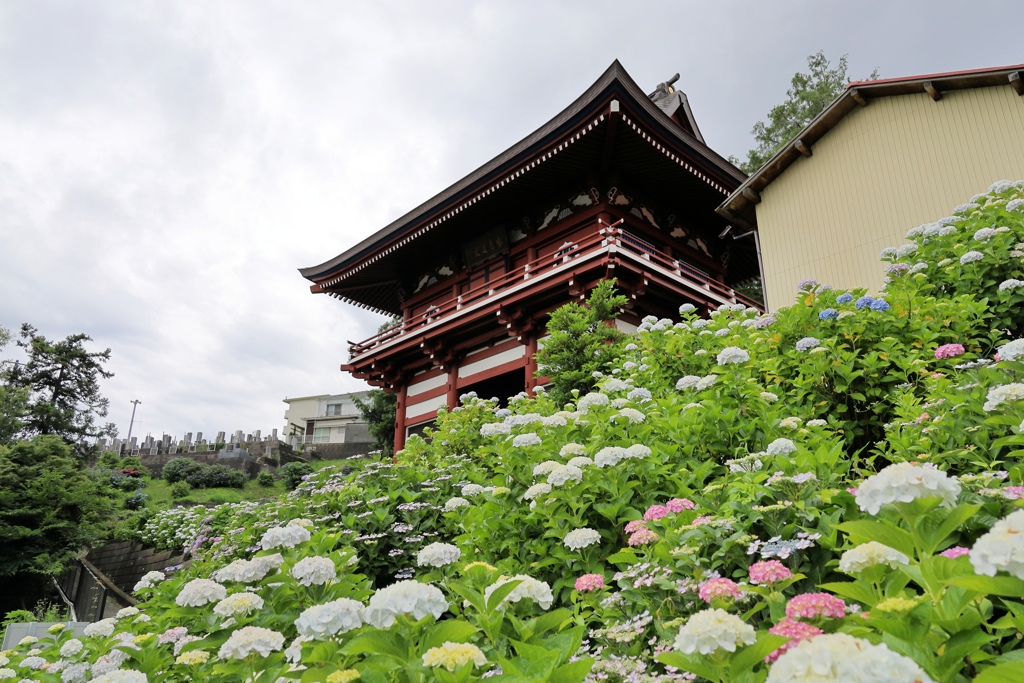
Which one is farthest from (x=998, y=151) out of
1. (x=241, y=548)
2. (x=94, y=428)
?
(x=94, y=428)

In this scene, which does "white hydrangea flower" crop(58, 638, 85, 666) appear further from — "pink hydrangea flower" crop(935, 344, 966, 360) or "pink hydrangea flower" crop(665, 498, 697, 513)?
"pink hydrangea flower" crop(935, 344, 966, 360)

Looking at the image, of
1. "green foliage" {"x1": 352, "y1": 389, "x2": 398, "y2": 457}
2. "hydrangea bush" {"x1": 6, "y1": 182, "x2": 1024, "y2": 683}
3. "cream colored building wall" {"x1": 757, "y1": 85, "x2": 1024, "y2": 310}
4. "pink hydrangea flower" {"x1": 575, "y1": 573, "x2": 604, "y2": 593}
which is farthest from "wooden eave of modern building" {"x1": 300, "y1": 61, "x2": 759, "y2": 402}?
"pink hydrangea flower" {"x1": 575, "y1": 573, "x2": 604, "y2": 593}

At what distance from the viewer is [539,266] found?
12047 mm

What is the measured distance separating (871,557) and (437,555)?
1.46 metres

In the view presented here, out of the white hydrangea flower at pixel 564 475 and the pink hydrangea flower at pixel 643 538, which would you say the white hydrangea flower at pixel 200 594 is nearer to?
the white hydrangea flower at pixel 564 475

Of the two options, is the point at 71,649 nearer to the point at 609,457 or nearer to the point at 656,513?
the point at 609,457

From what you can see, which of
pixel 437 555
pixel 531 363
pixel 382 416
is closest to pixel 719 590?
pixel 437 555

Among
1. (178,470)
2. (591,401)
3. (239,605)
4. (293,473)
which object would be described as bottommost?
(239,605)

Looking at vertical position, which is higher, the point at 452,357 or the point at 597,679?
the point at 452,357

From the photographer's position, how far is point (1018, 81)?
7.76 meters

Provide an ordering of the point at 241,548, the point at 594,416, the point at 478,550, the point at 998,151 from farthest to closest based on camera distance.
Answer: the point at 998,151
the point at 241,548
the point at 594,416
the point at 478,550

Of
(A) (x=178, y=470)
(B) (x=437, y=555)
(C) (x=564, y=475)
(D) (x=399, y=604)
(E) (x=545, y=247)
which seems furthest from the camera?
(A) (x=178, y=470)

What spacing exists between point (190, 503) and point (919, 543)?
69.8ft

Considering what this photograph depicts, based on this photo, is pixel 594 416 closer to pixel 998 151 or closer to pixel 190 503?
pixel 998 151
